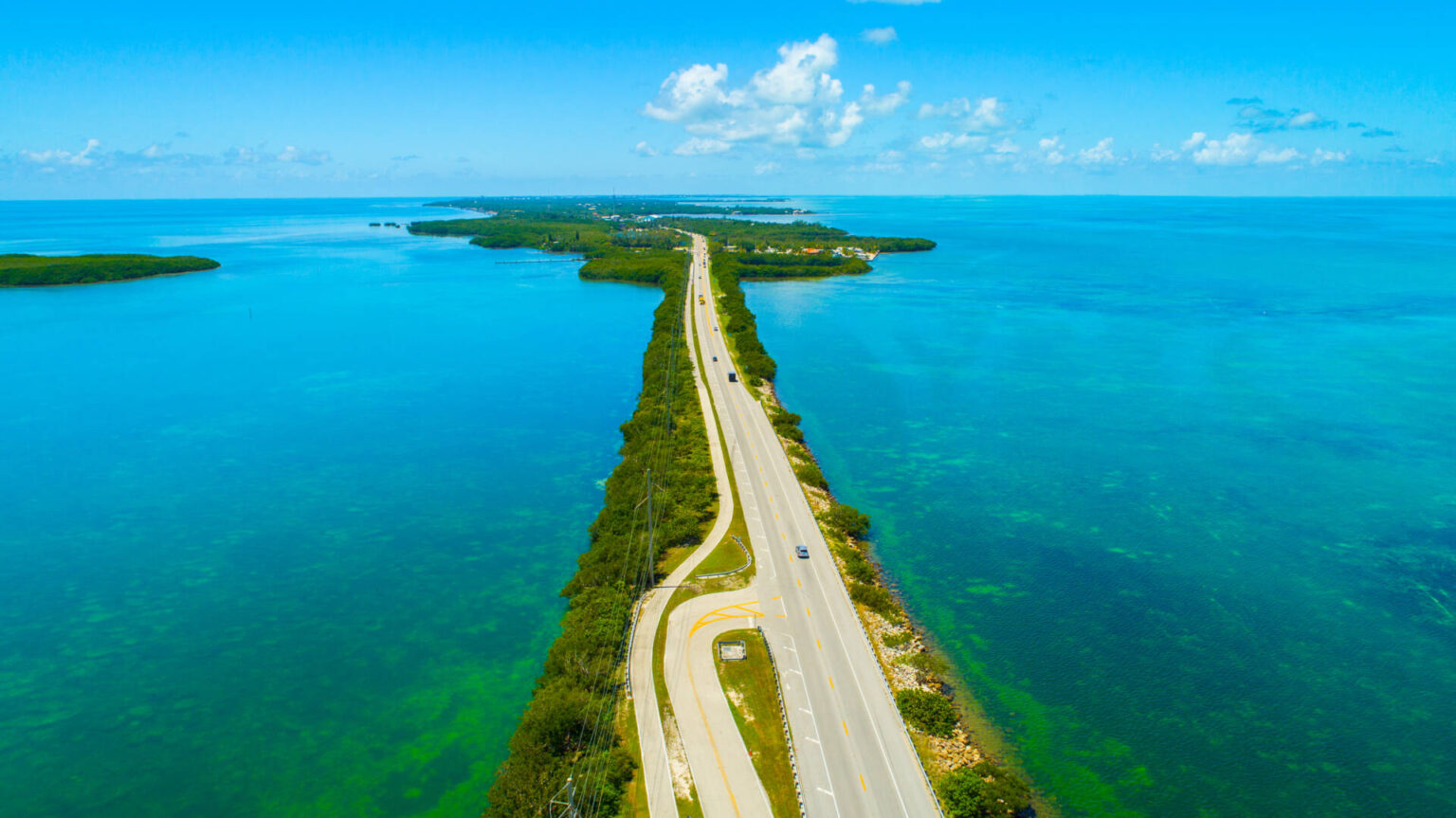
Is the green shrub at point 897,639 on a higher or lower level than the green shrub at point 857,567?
lower

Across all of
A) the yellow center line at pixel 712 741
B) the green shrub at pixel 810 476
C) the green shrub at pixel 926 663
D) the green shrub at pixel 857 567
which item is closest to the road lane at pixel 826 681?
the green shrub at pixel 857 567

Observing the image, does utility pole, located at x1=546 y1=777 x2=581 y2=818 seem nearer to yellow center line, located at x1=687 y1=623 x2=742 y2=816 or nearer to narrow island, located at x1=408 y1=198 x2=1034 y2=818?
narrow island, located at x1=408 y1=198 x2=1034 y2=818

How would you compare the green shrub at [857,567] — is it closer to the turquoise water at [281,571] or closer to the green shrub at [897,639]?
the green shrub at [897,639]

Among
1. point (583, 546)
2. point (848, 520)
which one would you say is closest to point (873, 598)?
point (848, 520)

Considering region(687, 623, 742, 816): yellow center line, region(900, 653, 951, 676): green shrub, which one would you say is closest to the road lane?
region(900, 653, 951, 676): green shrub

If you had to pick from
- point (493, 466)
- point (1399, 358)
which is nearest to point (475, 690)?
point (493, 466)

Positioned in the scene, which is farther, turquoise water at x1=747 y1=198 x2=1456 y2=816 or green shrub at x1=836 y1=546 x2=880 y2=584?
green shrub at x1=836 y1=546 x2=880 y2=584
